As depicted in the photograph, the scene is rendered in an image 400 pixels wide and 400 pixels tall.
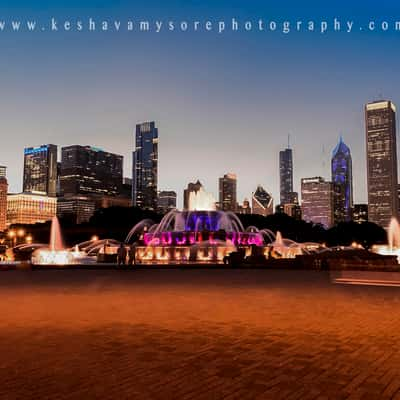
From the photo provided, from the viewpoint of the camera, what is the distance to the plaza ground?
4.90 metres

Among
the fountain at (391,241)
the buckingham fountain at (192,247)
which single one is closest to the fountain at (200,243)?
the buckingham fountain at (192,247)

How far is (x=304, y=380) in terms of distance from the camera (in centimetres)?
517

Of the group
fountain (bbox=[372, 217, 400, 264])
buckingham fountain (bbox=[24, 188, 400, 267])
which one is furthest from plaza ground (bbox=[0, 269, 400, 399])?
fountain (bbox=[372, 217, 400, 264])

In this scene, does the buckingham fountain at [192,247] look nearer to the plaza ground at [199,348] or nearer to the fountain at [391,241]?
the fountain at [391,241]

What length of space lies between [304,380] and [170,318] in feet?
15.2

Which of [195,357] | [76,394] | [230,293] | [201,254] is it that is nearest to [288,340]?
[195,357]

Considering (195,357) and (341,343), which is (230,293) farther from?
(195,357)

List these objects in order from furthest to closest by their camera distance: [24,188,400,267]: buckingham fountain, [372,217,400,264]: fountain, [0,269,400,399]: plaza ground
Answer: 1. [372,217,400,264]: fountain
2. [24,188,400,267]: buckingham fountain
3. [0,269,400,399]: plaza ground

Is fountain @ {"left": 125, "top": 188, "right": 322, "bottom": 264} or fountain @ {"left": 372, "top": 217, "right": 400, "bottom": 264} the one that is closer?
fountain @ {"left": 125, "top": 188, "right": 322, "bottom": 264}

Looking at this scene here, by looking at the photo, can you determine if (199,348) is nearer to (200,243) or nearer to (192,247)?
(192,247)

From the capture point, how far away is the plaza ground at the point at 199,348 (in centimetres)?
490

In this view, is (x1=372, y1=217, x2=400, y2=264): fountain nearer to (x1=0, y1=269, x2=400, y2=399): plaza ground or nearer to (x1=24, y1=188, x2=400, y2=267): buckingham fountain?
(x1=24, y1=188, x2=400, y2=267): buckingham fountain

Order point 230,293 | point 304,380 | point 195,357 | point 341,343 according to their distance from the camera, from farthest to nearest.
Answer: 1. point 230,293
2. point 341,343
3. point 195,357
4. point 304,380

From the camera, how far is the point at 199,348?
671cm
